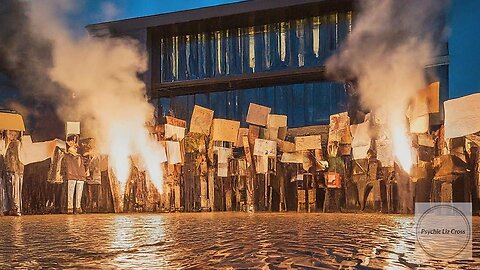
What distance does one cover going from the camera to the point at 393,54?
488cm

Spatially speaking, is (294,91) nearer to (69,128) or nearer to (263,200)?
(263,200)

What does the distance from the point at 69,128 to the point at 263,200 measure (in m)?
2.01

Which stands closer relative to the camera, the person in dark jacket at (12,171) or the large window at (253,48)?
the large window at (253,48)

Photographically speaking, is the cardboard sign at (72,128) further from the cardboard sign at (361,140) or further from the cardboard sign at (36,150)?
the cardboard sign at (361,140)

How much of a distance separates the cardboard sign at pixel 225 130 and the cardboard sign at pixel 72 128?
132 cm

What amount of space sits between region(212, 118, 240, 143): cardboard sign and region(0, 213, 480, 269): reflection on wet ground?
74.3 inches

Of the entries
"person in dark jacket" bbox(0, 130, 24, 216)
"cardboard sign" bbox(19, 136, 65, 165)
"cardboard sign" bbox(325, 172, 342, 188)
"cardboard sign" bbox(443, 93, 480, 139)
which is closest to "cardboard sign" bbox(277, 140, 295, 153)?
"cardboard sign" bbox(325, 172, 342, 188)

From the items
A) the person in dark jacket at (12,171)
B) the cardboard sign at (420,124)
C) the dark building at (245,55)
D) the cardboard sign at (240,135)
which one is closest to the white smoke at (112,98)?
the dark building at (245,55)

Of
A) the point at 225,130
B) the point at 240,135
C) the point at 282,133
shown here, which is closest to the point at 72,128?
the point at 225,130

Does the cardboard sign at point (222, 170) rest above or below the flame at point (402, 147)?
below

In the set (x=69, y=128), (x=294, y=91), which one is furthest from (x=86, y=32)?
(x=294, y=91)

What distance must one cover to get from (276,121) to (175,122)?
3.32ft

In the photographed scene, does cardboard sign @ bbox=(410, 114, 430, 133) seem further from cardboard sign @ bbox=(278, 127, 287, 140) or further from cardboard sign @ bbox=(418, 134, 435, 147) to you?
cardboard sign @ bbox=(278, 127, 287, 140)

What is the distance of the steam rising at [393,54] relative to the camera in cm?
473
